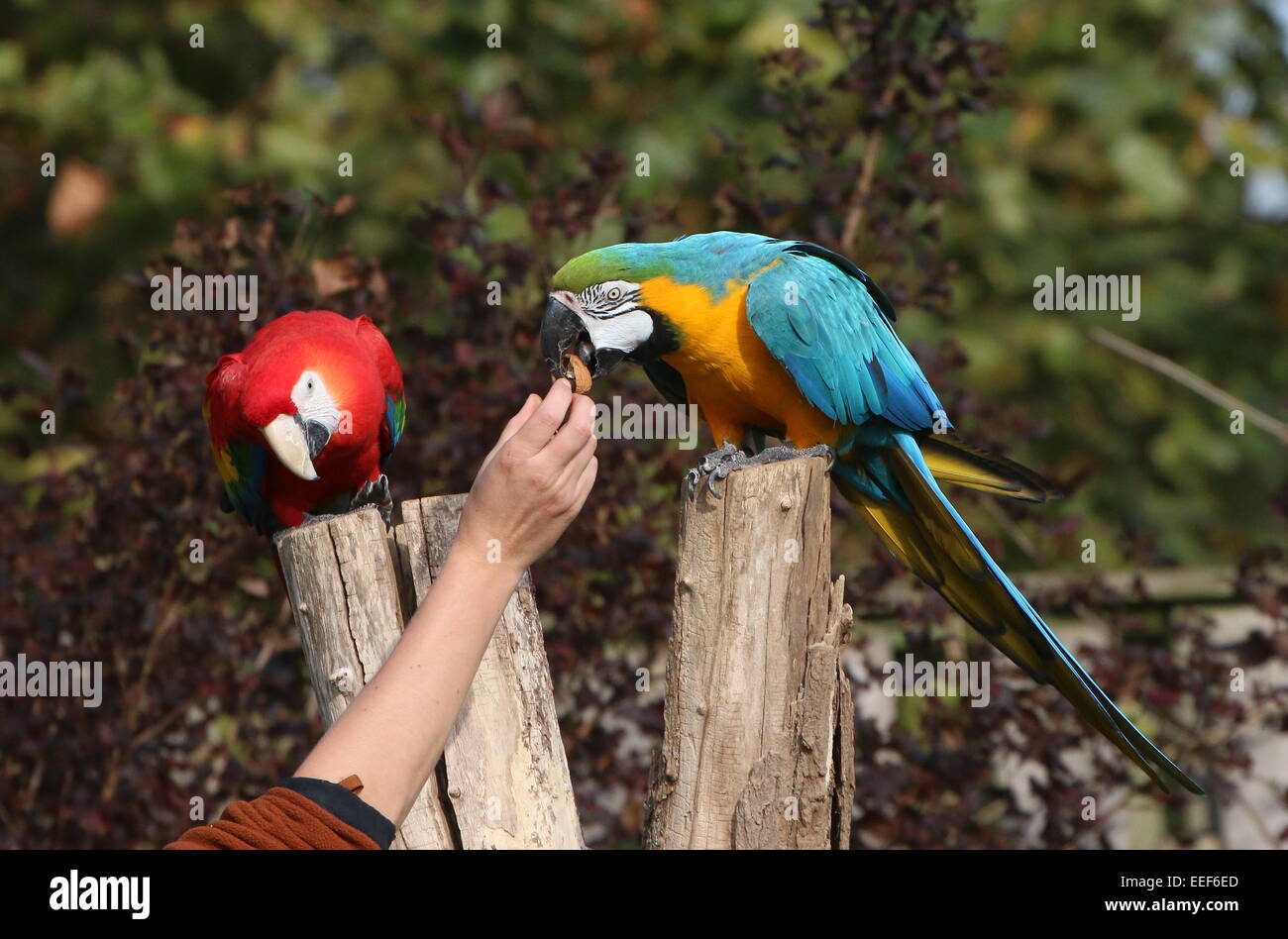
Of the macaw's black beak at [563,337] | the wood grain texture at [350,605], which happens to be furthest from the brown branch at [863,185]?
the wood grain texture at [350,605]

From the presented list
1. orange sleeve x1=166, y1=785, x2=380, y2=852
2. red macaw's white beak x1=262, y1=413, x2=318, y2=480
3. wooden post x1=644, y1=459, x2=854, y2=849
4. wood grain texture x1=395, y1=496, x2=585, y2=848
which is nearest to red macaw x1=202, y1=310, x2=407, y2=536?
red macaw's white beak x1=262, y1=413, x2=318, y2=480

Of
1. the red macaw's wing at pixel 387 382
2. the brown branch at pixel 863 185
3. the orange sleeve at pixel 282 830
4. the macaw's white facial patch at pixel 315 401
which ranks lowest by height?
the orange sleeve at pixel 282 830

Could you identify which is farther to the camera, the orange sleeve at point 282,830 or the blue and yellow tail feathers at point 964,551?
the blue and yellow tail feathers at point 964,551

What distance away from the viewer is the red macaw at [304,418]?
255cm

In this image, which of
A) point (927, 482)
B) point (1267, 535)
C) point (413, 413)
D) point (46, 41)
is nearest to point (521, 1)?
point (46, 41)

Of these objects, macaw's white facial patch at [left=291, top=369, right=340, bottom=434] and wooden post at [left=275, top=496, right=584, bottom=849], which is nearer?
wooden post at [left=275, top=496, right=584, bottom=849]

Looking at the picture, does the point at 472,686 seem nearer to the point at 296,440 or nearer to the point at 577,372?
the point at 577,372

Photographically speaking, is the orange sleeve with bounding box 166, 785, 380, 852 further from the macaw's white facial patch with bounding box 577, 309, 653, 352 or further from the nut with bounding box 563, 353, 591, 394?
the macaw's white facial patch with bounding box 577, 309, 653, 352

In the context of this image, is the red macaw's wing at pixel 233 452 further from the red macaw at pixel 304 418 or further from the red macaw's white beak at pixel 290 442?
the red macaw's white beak at pixel 290 442

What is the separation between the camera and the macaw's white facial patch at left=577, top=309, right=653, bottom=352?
7.47 feet

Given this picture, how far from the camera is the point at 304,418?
102 inches

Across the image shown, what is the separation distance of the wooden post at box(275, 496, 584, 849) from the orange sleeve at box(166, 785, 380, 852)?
628 mm

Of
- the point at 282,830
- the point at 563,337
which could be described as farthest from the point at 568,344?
the point at 282,830

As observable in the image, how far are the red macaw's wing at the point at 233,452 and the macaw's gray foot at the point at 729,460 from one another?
1.09m
